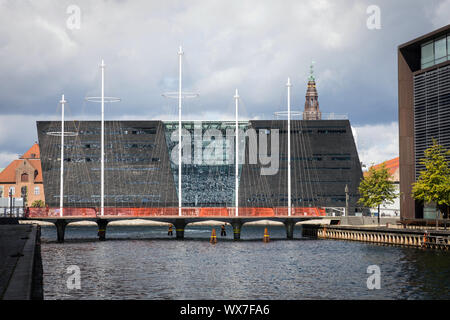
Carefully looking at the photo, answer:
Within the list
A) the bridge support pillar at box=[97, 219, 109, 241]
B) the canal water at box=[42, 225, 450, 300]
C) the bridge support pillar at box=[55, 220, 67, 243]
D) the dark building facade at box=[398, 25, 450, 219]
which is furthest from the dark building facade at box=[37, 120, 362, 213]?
the canal water at box=[42, 225, 450, 300]

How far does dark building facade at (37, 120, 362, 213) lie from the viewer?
14375 centimetres

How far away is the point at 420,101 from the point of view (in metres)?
69.6

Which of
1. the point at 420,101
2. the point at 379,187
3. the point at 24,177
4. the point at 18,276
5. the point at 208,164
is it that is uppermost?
the point at 420,101

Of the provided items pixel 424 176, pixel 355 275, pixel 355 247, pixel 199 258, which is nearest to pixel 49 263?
pixel 199 258

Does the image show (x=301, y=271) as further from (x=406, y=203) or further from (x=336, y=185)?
(x=336, y=185)

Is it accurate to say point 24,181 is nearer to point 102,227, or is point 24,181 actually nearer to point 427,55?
point 102,227

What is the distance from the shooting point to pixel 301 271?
134 feet

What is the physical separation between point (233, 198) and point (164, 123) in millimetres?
25321

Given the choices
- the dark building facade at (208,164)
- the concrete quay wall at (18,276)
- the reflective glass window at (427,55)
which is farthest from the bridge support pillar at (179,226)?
the dark building facade at (208,164)

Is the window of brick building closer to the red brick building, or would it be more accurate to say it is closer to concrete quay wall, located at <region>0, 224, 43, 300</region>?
the red brick building

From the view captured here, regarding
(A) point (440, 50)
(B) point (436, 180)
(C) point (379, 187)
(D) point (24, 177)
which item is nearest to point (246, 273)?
(B) point (436, 180)

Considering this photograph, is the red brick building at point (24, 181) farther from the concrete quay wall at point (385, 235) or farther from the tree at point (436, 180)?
the tree at point (436, 180)

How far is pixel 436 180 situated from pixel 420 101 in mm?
12518

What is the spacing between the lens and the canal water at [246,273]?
3094 centimetres
